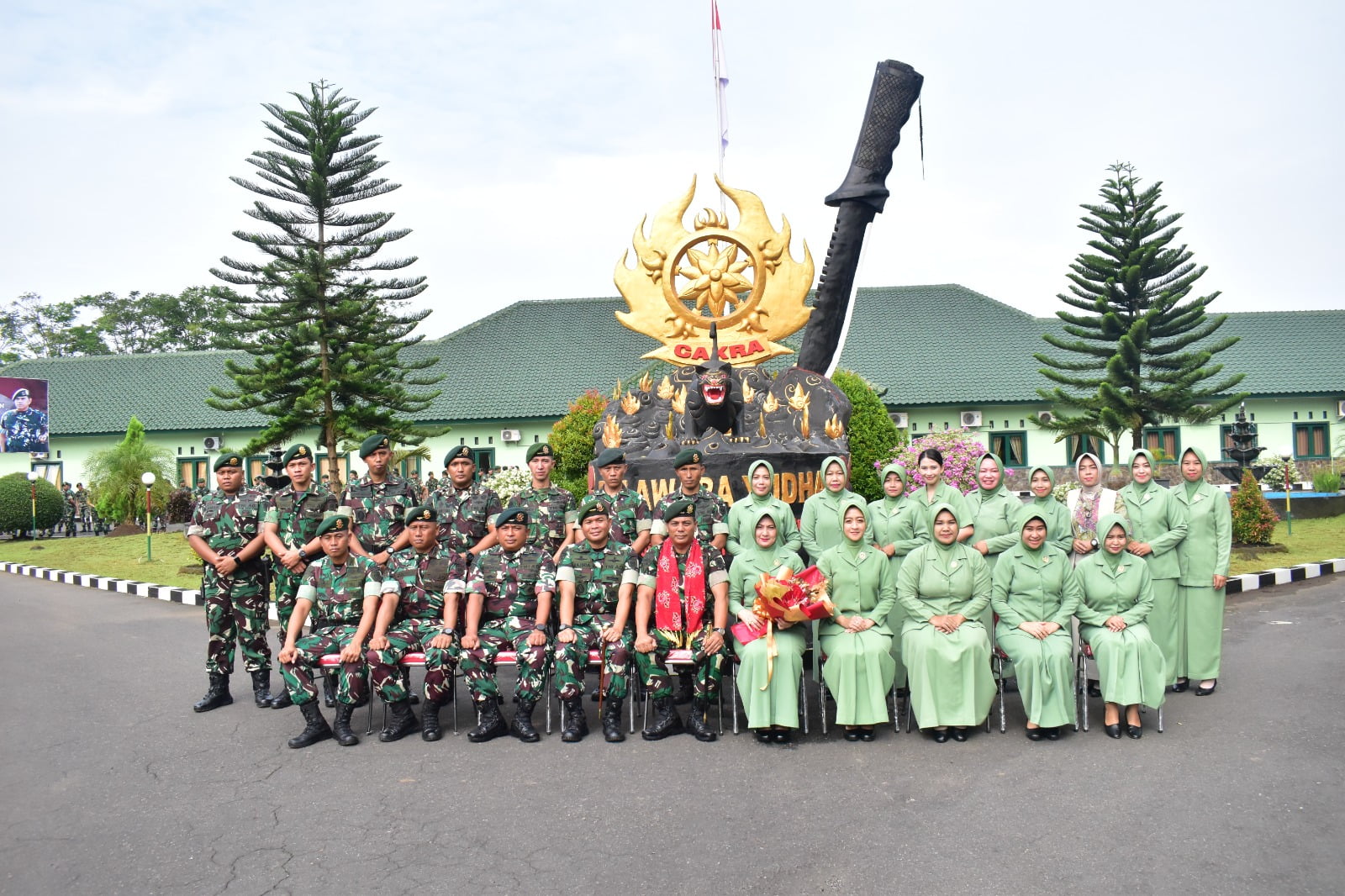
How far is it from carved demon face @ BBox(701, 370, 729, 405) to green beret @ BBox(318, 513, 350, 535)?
308cm

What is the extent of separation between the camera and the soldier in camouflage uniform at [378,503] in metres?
5.54

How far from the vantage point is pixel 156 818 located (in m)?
3.65

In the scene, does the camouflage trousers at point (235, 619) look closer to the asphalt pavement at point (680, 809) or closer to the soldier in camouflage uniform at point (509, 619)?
the asphalt pavement at point (680, 809)

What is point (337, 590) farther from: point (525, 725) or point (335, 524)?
point (525, 725)

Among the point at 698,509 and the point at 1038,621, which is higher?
the point at 698,509

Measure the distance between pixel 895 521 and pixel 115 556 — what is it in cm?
1313

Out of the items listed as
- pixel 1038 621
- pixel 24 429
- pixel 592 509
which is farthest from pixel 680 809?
pixel 24 429

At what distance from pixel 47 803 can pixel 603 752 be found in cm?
219

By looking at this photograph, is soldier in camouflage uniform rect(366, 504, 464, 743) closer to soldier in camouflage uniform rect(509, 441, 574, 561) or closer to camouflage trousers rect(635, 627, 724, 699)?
soldier in camouflage uniform rect(509, 441, 574, 561)

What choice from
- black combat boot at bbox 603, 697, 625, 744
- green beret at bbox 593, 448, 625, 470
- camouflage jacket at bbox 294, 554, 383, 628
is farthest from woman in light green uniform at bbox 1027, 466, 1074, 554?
camouflage jacket at bbox 294, 554, 383, 628

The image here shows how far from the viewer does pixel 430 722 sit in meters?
4.69

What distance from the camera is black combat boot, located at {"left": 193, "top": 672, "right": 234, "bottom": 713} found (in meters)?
5.31

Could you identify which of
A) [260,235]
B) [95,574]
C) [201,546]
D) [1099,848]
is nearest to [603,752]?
[1099,848]

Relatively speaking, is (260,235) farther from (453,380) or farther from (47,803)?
(47,803)
